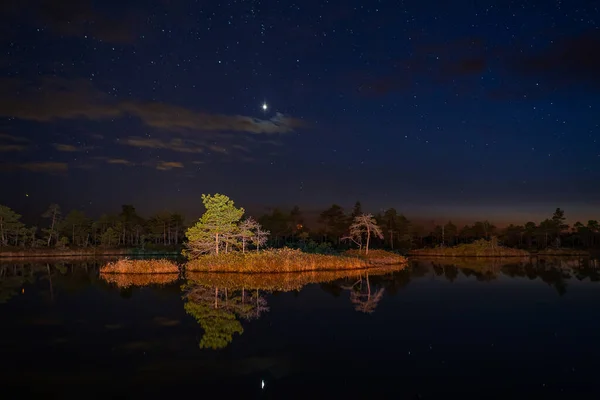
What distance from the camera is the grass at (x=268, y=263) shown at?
4016 centimetres

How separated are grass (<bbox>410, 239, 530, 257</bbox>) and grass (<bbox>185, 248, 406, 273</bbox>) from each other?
48.9 meters

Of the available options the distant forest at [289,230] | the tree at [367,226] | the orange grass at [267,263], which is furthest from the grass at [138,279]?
the distant forest at [289,230]

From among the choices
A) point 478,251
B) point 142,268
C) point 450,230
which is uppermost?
point 450,230

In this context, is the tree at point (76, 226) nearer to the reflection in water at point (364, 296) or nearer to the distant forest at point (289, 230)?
the distant forest at point (289, 230)

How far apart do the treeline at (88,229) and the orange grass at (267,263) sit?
64637 mm

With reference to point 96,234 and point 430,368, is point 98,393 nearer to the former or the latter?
point 430,368

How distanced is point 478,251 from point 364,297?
7029 cm

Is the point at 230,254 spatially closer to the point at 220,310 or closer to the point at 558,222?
the point at 220,310

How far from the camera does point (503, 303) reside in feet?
77.2

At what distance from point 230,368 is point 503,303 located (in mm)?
17564

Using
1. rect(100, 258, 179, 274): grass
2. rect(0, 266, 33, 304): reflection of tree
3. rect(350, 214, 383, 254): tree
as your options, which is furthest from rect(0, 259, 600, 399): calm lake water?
rect(350, 214, 383, 254): tree

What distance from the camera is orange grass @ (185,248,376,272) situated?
4016cm

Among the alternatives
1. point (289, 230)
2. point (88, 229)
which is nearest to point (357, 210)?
point (289, 230)

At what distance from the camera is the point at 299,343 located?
46.4 feet
